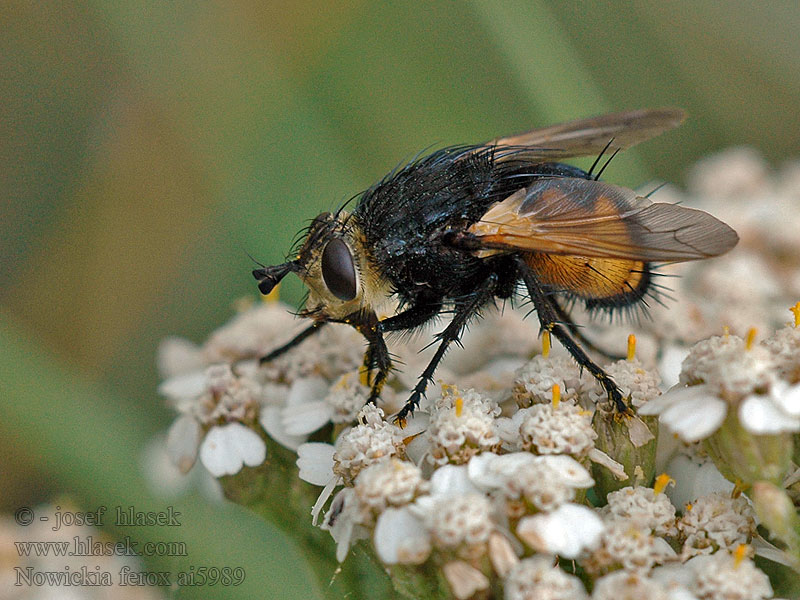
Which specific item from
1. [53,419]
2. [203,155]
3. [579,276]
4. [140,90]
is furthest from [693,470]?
[140,90]

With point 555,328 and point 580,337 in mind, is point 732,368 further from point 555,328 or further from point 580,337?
point 580,337

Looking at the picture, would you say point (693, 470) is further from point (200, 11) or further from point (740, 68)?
point (200, 11)

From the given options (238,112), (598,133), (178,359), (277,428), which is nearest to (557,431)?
(277,428)

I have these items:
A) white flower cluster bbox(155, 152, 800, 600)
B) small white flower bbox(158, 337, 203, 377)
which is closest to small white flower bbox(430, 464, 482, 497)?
white flower cluster bbox(155, 152, 800, 600)

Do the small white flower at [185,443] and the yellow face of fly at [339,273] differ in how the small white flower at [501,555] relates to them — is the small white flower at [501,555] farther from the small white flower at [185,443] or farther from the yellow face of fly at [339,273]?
the small white flower at [185,443]

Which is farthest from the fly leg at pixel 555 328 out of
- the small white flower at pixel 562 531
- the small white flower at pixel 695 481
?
the small white flower at pixel 562 531

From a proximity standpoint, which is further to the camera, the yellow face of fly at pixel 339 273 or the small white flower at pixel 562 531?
the yellow face of fly at pixel 339 273
